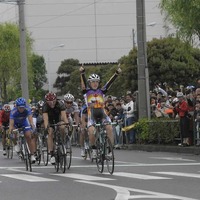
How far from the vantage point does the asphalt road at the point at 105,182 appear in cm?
1181

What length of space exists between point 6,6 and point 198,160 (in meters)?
76.9

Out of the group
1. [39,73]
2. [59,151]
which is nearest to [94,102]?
[59,151]

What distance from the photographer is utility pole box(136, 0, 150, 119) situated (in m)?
28.0

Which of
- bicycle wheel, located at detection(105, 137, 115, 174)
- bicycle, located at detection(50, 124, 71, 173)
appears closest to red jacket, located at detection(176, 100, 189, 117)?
bicycle, located at detection(50, 124, 71, 173)

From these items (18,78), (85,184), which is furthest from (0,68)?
(85,184)

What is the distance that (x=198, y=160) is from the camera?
20.1m

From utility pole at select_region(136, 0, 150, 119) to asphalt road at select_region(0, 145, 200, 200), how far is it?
28.8 feet

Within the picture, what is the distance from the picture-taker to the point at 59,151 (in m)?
16.5

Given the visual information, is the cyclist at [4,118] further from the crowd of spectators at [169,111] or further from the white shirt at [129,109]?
the white shirt at [129,109]

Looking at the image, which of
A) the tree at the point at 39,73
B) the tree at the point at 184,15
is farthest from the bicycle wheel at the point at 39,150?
the tree at the point at 39,73

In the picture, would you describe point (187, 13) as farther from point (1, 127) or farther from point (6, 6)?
point (6, 6)

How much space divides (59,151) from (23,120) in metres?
2.84

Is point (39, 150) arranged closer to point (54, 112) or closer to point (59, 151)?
point (54, 112)

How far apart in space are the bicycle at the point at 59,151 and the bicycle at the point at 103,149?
2.61 ft
